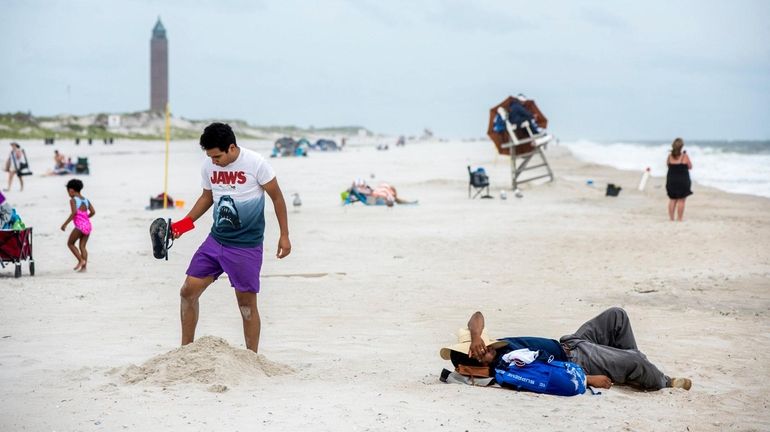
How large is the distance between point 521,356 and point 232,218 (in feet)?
6.81

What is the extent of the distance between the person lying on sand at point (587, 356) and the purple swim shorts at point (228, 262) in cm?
139

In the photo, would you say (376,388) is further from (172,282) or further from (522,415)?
(172,282)

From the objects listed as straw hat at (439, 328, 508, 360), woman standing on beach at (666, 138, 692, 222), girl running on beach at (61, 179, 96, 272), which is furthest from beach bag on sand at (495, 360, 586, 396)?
woman standing on beach at (666, 138, 692, 222)

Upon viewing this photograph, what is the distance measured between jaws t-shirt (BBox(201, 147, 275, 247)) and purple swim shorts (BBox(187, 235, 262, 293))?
47mm

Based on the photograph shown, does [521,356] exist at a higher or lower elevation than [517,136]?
lower

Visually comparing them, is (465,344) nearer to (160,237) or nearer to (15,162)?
(160,237)

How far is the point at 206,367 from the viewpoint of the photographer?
5984mm

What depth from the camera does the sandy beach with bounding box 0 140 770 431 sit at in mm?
5512

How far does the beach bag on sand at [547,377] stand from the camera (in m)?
6.01

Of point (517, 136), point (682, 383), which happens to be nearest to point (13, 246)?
point (682, 383)

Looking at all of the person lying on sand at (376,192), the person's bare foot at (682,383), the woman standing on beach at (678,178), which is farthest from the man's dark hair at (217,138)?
the person lying on sand at (376,192)

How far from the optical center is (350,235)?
14984 millimetres

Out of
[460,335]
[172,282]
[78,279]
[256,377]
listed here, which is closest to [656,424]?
[460,335]

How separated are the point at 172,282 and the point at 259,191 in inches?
182
